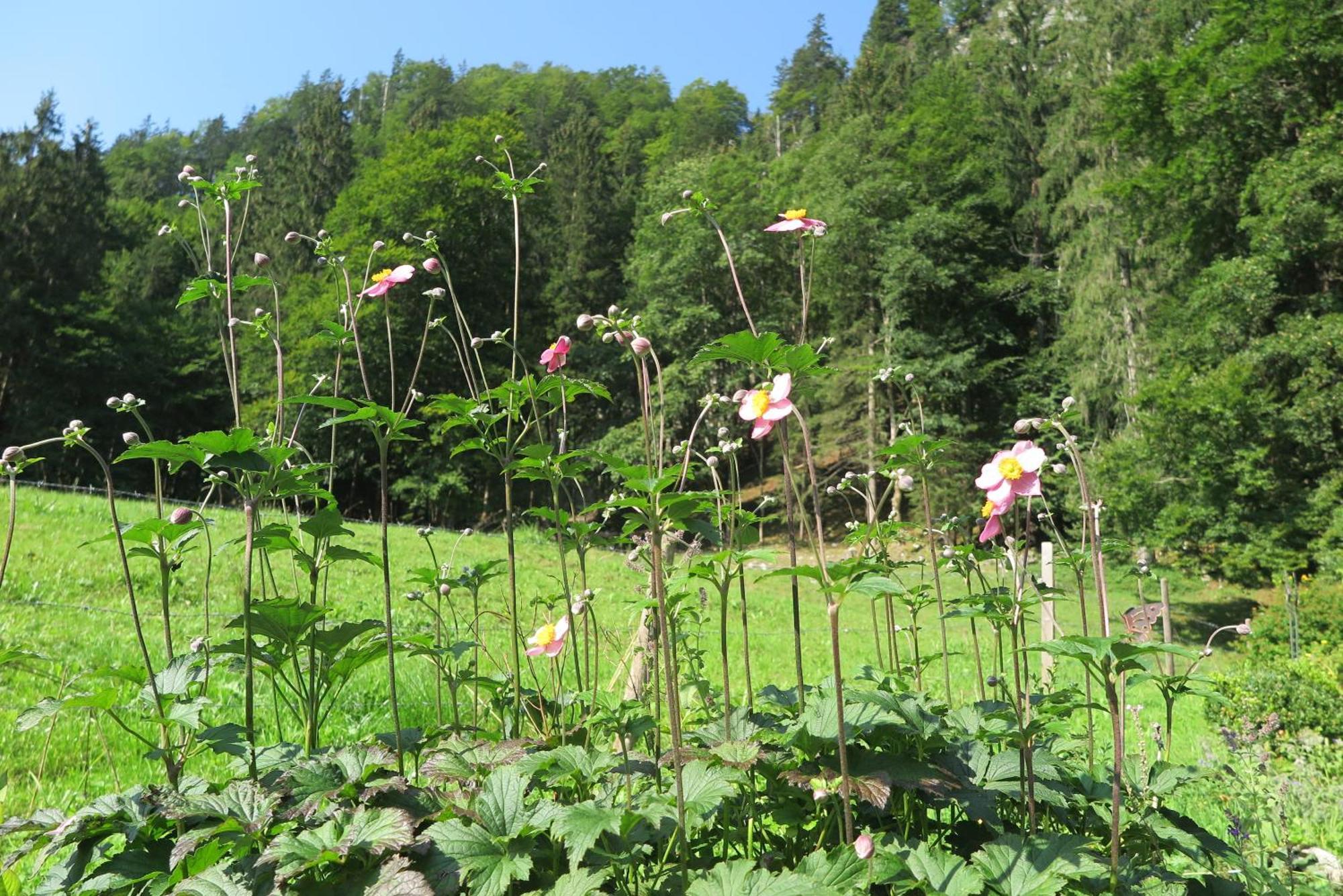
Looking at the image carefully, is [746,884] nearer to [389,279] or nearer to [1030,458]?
[1030,458]

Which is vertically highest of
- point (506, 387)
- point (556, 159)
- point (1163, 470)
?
point (556, 159)

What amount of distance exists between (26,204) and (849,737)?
25.7m

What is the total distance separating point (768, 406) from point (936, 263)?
2178 cm

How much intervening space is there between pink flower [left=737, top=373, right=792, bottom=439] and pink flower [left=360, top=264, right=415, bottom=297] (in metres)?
0.73

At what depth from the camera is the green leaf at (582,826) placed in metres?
1.04

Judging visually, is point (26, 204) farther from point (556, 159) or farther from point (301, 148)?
point (556, 159)

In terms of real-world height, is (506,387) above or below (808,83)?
below

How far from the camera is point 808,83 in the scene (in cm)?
4709

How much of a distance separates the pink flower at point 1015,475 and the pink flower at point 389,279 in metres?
1.11

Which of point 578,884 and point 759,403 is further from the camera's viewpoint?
point 759,403

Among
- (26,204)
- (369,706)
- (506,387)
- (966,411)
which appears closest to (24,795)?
(369,706)

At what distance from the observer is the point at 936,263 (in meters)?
21.5

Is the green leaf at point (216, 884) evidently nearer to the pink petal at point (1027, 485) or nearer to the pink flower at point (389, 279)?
the pink flower at point (389, 279)

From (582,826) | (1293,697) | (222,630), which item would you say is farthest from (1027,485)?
(1293,697)
